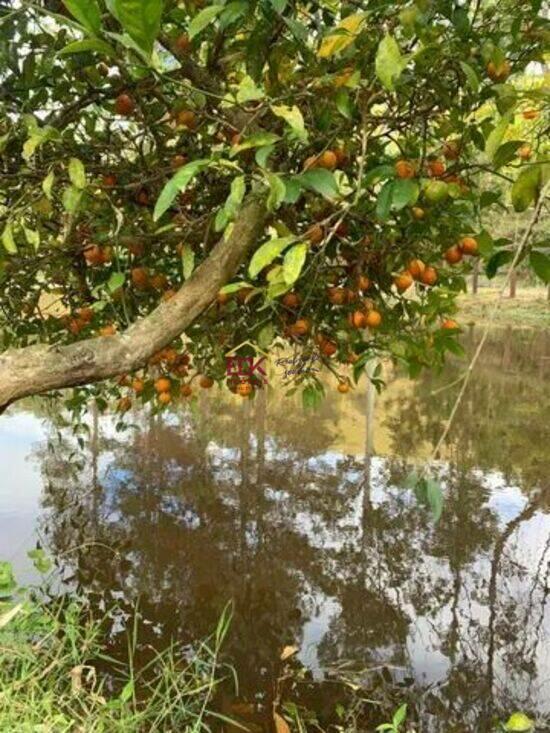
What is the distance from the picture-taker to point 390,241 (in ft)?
6.47

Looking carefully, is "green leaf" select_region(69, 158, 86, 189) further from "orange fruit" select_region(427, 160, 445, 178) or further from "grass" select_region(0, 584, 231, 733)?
"grass" select_region(0, 584, 231, 733)

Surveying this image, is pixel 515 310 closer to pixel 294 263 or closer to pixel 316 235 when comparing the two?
pixel 316 235

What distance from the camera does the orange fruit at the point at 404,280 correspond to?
6.56ft

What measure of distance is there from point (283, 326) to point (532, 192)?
1.12 metres

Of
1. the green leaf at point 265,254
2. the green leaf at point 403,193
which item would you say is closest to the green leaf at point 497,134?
the green leaf at point 403,193

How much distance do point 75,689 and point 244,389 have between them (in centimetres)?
119

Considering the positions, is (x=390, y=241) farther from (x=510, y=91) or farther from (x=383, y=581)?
(x=383, y=581)

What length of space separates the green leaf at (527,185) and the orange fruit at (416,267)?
66 centimetres

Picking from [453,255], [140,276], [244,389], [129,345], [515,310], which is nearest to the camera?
[129,345]

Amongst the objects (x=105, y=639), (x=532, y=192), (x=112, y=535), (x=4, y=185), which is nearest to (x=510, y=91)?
(x=532, y=192)

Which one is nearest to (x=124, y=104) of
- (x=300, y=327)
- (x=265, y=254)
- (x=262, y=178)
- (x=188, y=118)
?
(x=188, y=118)

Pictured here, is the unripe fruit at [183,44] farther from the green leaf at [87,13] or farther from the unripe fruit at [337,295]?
the green leaf at [87,13]

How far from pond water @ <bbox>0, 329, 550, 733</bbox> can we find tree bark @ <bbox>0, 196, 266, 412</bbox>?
109 centimetres

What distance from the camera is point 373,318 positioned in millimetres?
Result: 2061
